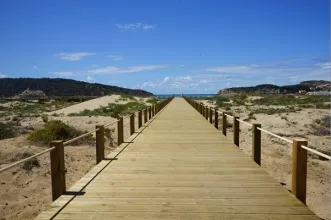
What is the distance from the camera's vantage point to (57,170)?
5875mm

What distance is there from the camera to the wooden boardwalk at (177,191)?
16.4ft

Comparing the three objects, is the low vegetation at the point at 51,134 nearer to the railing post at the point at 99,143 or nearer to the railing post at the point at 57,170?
the railing post at the point at 99,143

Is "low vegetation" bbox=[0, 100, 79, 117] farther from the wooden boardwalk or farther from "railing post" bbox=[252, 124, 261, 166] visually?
"railing post" bbox=[252, 124, 261, 166]

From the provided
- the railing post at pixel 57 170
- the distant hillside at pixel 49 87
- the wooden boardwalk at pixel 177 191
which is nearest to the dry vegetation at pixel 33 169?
the wooden boardwalk at pixel 177 191

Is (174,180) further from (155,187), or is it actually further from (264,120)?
(264,120)

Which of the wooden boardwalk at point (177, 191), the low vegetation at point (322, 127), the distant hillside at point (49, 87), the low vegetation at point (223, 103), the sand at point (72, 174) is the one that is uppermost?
the distant hillside at point (49, 87)

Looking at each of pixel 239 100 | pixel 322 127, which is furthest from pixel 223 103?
pixel 322 127

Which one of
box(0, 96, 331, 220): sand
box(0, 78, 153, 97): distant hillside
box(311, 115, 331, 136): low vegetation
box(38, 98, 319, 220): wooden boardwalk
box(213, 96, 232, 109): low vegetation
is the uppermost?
box(0, 78, 153, 97): distant hillside

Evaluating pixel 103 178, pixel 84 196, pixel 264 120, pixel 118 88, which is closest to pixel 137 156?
pixel 103 178

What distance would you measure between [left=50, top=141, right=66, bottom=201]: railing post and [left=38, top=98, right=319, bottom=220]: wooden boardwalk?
178 millimetres

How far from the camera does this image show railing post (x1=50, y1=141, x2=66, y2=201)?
5798 millimetres

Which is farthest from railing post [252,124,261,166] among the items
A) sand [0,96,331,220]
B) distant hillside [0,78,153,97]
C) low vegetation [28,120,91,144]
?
distant hillside [0,78,153,97]

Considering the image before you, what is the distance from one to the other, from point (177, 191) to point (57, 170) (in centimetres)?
203

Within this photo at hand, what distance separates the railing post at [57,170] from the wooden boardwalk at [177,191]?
178 mm
